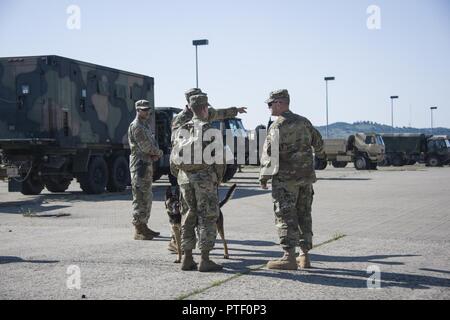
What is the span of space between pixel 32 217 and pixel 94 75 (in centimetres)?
615

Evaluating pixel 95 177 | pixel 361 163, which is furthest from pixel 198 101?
pixel 361 163

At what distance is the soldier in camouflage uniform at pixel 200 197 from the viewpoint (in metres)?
6.44

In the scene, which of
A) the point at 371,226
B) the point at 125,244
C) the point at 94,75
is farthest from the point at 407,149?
the point at 125,244

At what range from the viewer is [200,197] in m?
6.46

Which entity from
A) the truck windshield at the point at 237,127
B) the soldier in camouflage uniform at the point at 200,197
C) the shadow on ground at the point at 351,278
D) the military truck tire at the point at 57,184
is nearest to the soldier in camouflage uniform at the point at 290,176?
the shadow on ground at the point at 351,278

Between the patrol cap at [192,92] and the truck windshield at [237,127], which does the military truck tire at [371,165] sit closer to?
the truck windshield at [237,127]

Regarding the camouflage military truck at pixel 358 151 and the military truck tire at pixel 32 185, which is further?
the camouflage military truck at pixel 358 151

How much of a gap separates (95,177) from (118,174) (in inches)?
40.8

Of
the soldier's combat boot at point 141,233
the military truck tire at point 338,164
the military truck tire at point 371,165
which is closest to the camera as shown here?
the soldier's combat boot at point 141,233

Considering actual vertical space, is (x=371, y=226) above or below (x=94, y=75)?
below

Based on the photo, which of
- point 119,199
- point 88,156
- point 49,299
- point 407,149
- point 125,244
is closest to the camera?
point 49,299
